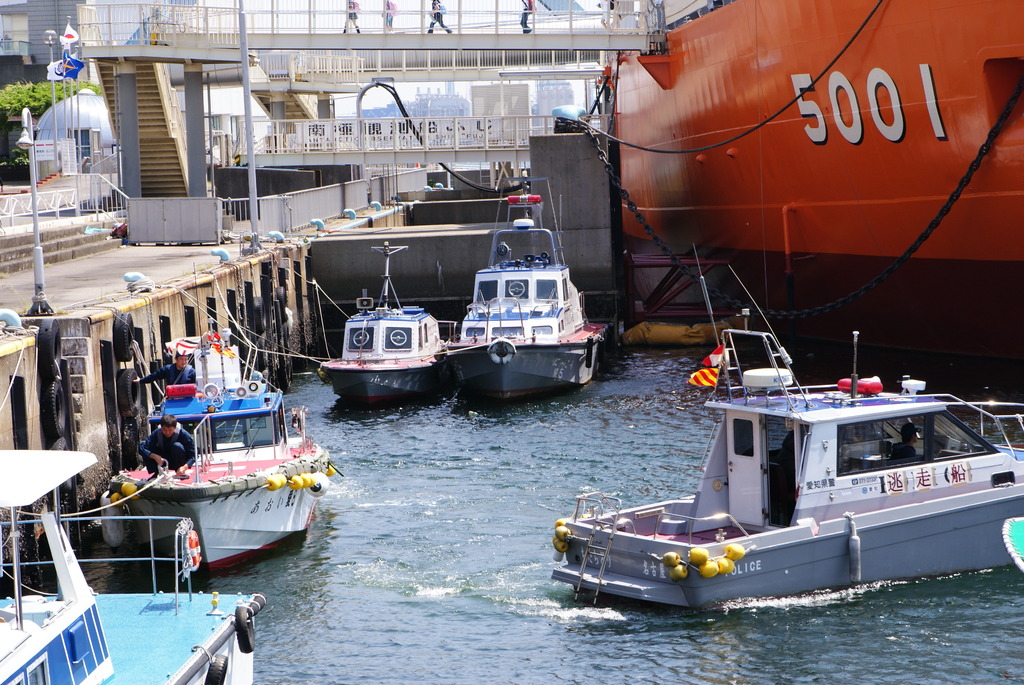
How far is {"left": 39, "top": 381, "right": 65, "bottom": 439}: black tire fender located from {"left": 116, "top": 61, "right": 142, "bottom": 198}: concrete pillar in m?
22.5

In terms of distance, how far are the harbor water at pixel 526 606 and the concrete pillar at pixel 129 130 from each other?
19.5 meters

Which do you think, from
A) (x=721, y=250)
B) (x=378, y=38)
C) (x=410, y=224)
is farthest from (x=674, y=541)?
(x=410, y=224)

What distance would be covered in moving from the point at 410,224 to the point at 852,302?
83.3 ft

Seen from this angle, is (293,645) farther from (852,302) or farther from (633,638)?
(852,302)

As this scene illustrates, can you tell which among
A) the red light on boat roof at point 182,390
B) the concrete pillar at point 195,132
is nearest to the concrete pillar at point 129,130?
the concrete pillar at point 195,132

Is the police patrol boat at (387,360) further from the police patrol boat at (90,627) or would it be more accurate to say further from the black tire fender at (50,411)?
the police patrol boat at (90,627)

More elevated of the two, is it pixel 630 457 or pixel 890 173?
pixel 890 173

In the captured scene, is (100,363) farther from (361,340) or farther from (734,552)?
(734,552)

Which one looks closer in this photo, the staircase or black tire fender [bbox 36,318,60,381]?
black tire fender [bbox 36,318,60,381]

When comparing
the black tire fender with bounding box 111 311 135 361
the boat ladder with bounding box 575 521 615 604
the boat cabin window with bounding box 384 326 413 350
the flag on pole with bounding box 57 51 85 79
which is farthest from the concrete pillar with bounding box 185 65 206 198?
the boat ladder with bounding box 575 521 615 604

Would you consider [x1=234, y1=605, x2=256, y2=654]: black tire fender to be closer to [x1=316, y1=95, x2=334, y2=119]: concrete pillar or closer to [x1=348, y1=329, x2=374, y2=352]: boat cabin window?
[x1=348, y1=329, x2=374, y2=352]: boat cabin window

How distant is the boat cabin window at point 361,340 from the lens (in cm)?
2527

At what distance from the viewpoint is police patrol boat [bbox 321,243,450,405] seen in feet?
79.7

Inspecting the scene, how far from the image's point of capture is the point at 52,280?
24.4 m
